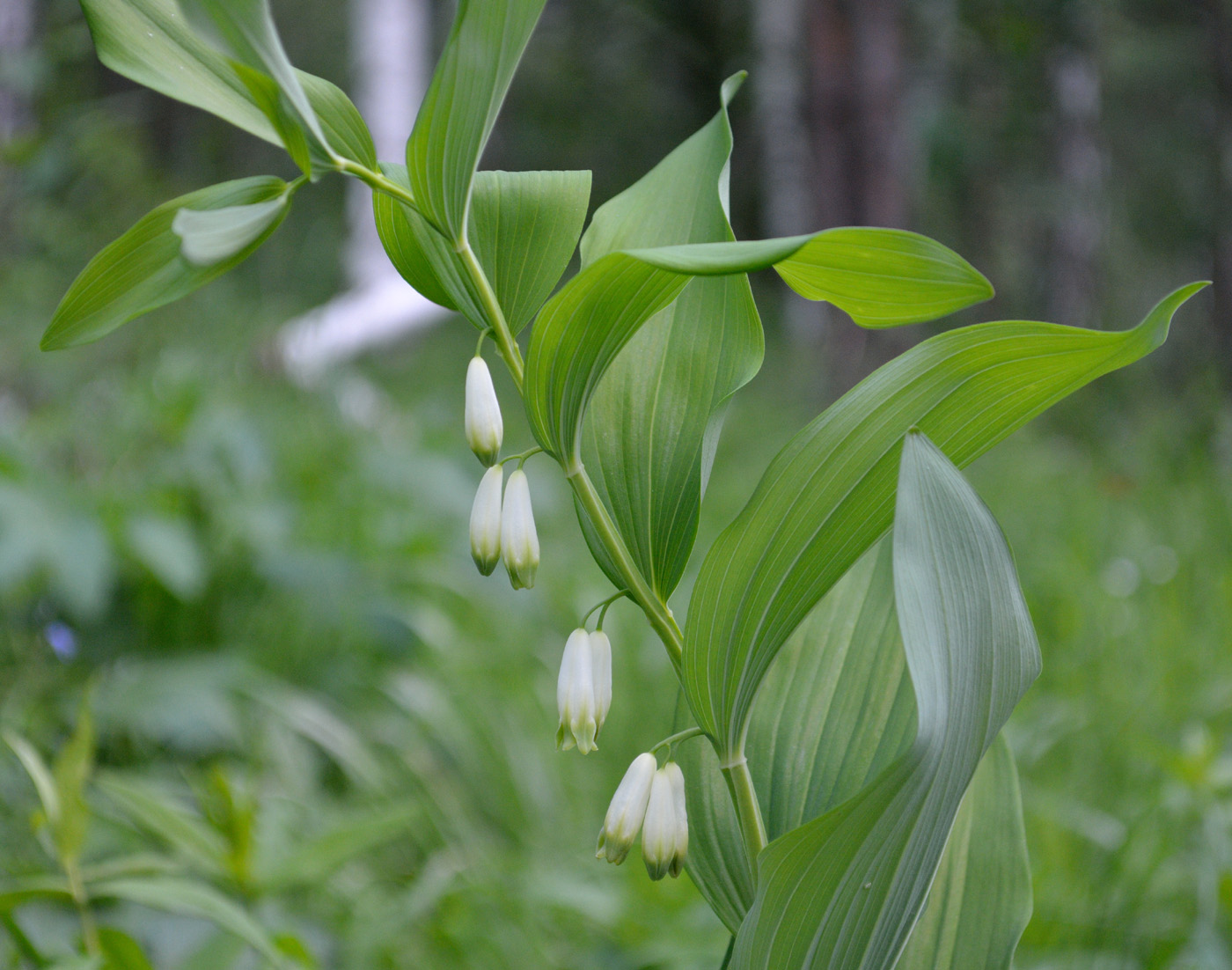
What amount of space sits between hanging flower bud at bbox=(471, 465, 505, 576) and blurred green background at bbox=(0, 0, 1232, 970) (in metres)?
0.47

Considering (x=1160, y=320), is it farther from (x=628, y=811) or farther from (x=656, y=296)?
(x=628, y=811)

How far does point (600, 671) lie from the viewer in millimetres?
436

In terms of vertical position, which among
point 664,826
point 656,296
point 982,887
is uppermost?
point 656,296

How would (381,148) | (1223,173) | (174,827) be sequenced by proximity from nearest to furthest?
(174,827)
(1223,173)
(381,148)

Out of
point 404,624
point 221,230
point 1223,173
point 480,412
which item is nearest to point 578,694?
point 480,412

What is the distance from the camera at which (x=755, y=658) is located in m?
0.42

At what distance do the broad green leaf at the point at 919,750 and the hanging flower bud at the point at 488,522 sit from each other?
0.58ft

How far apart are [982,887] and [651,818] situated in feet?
0.85

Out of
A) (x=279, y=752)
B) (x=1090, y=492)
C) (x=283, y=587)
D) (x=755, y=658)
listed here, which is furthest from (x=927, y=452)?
(x=1090, y=492)

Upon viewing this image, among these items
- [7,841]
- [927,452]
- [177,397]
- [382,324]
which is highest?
[382,324]

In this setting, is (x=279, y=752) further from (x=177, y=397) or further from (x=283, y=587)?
(x=177, y=397)

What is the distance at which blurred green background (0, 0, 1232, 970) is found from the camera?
993mm

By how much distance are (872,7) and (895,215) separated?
0.72 meters

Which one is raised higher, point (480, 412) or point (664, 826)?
point (480, 412)
